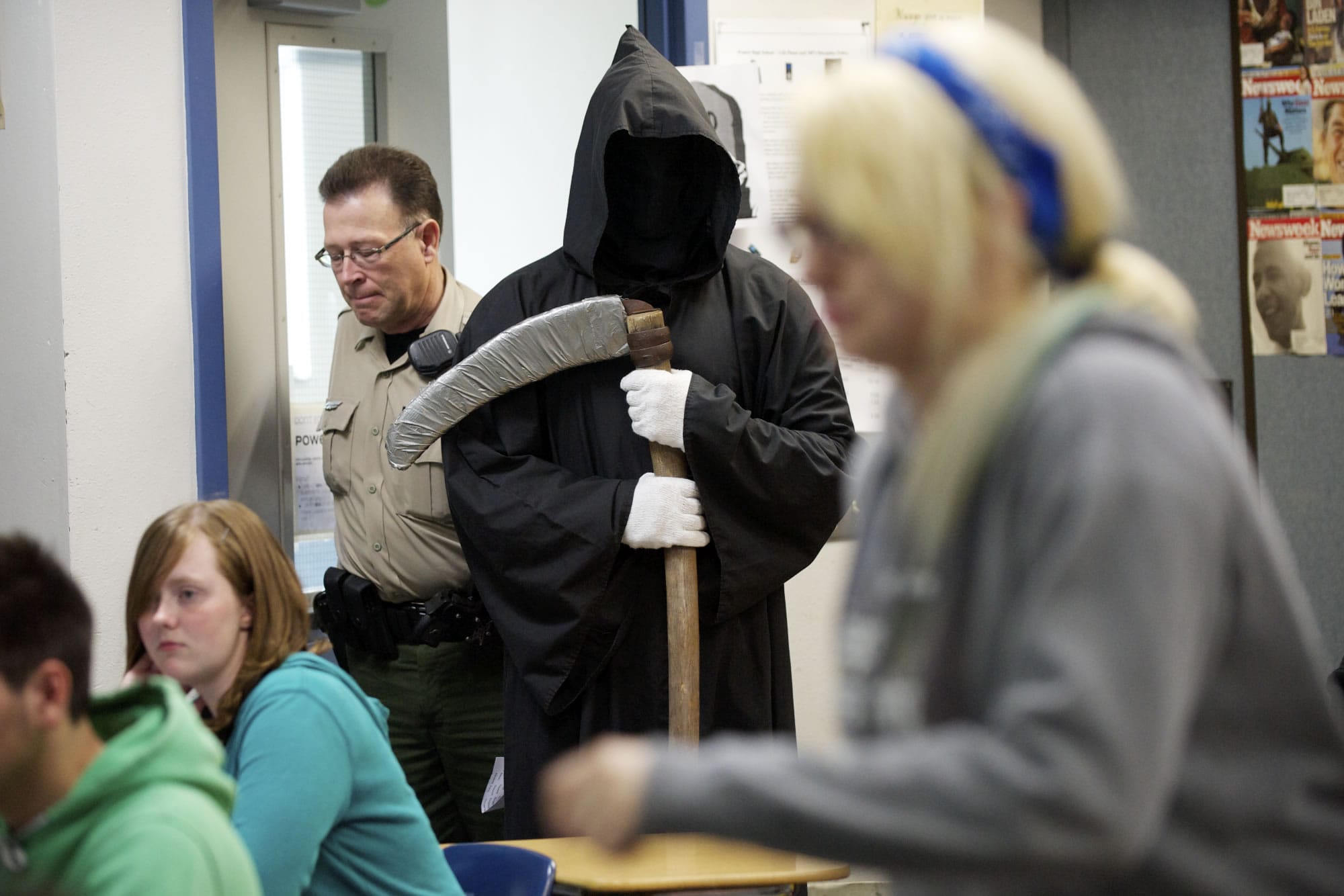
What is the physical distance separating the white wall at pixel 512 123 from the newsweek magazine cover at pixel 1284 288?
194cm

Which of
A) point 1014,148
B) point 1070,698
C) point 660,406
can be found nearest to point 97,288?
point 660,406

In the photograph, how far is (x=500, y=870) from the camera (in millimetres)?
1908

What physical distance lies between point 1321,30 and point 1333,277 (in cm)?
70

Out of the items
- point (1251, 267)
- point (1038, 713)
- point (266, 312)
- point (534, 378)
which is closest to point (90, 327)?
point (266, 312)

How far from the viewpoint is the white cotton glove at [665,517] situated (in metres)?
2.31

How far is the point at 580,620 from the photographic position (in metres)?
2.36

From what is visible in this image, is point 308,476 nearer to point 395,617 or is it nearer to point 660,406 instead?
point 395,617

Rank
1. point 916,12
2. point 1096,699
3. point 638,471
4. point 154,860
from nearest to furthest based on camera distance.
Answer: point 1096,699 < point 154,860 < point 638,471 < point 916,12

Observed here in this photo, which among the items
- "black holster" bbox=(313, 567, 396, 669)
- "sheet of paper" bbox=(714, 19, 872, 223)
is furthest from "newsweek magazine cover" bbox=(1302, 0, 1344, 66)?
"black holster" bbox=(313, 567, 396, 669)

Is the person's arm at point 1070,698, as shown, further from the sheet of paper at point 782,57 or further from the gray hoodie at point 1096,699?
the sheet of paper at point 782,57

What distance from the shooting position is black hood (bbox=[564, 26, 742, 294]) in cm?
250

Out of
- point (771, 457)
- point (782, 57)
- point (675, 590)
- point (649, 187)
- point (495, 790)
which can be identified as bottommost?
point (495, 790)

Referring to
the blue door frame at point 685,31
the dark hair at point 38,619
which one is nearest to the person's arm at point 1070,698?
the dark hair at point 38,619

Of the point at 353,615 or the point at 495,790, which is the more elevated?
the point at 353,615
